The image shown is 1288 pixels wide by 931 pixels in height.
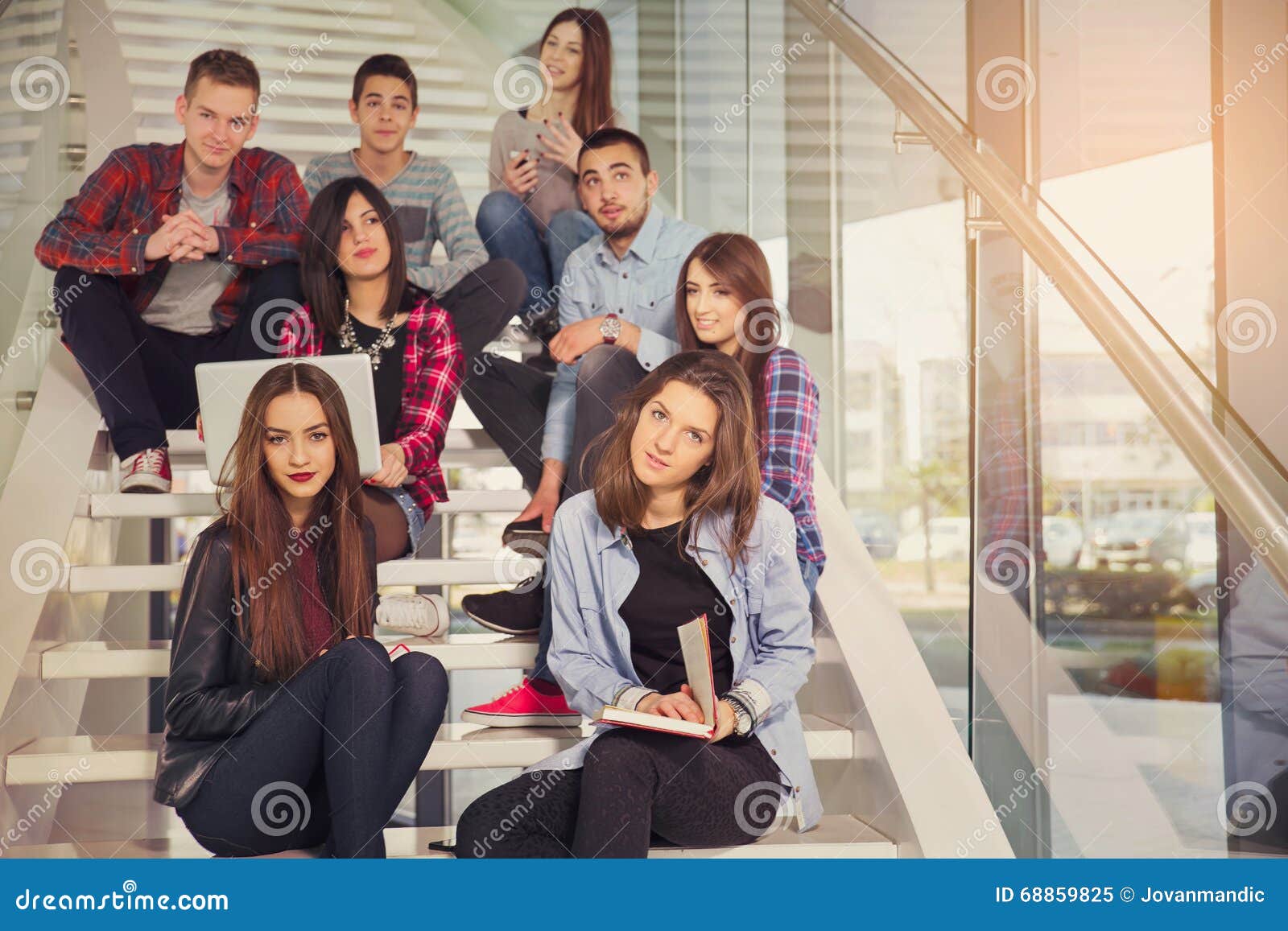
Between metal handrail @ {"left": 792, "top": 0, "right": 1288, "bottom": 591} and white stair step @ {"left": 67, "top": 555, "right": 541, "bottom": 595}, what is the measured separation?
1.04 m

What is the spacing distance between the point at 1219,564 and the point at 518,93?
3.11m

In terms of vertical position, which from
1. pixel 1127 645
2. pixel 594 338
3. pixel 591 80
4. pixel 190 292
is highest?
pixel 591 80

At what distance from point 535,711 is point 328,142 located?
2.87 m

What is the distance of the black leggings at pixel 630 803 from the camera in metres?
1.59

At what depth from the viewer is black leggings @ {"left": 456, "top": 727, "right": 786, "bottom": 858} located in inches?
62.4

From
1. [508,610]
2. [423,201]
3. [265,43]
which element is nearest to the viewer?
[508,610]

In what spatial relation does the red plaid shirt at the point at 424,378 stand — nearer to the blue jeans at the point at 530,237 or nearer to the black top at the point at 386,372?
the black top at the point at 386,372

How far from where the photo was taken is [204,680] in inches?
68.1

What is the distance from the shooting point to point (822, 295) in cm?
349

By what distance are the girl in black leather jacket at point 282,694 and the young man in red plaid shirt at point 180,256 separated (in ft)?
2.17

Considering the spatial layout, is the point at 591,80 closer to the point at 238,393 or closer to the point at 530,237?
the point at 530,237

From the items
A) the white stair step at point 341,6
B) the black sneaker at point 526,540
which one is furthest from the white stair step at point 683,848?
the white stair step at point 341,6

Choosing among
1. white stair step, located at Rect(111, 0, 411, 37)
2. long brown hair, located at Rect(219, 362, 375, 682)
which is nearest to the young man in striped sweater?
long brown hair, located at Rect(219, 362, 375, 682)

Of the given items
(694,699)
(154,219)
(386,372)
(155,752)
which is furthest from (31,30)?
(694,699)
